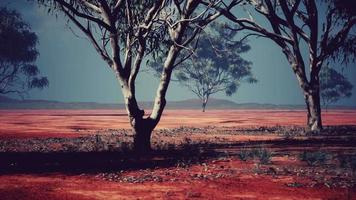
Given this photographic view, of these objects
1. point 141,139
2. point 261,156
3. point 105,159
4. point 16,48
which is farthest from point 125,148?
point 16,48

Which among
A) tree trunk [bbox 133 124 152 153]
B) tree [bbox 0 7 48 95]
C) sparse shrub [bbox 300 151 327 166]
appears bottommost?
sparse shrub [bbox 300 151 327 166]

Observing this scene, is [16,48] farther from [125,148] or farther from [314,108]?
[314,108]

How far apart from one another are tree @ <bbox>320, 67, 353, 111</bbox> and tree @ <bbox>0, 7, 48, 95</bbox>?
55989 millimetres

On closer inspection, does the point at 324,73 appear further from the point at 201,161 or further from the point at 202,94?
the point at 201,161

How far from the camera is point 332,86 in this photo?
8212 centimetres

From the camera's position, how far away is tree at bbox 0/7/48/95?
41125mm

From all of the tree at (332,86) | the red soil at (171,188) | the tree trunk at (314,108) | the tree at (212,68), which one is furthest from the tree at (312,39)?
the tree at (332,86)

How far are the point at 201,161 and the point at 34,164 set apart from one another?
206 inches

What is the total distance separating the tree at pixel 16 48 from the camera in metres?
41.1

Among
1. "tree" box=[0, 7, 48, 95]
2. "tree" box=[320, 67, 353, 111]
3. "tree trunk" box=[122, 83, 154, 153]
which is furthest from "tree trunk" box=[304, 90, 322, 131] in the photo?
"tree" box=[320, 67, 353, 111]

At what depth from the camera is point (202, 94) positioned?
218 ft

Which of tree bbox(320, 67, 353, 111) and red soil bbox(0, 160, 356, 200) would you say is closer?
red soil bbox(0, 160, 356, 200)

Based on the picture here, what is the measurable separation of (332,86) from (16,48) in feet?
211

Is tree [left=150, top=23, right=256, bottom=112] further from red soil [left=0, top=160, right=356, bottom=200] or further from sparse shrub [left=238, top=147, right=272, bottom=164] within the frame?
red soil [left=0, top=160, right=356, bottom=200]
